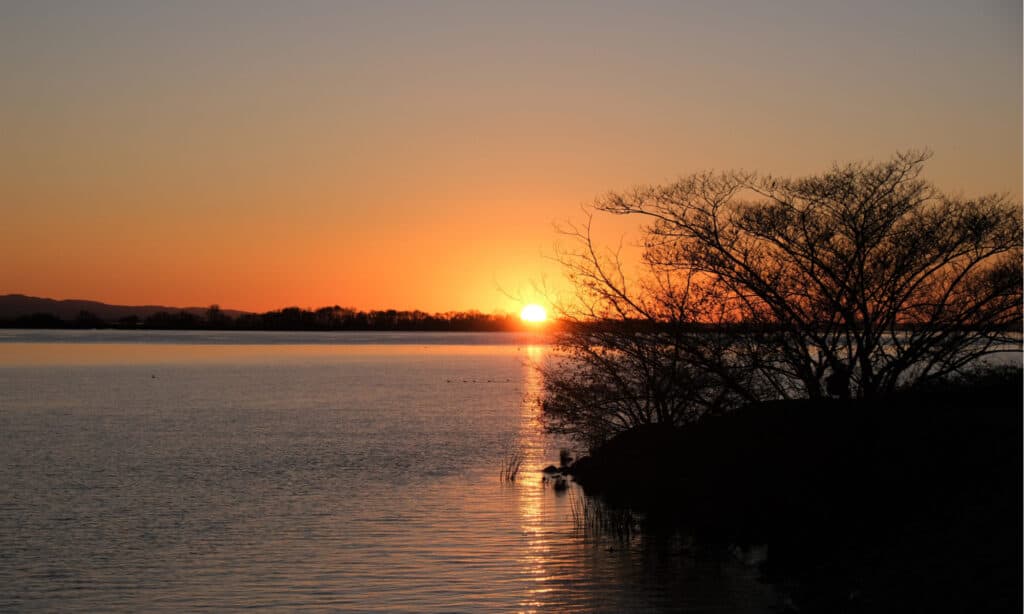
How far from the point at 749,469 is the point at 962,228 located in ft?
30.0

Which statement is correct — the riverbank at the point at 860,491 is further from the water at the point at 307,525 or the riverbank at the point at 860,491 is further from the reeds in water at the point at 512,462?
the reeds in water at the point at 512,462

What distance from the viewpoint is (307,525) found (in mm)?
25984

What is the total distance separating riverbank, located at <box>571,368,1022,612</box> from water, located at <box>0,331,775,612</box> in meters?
1.51

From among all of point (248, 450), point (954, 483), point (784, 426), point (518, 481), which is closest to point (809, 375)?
point (784, 426)

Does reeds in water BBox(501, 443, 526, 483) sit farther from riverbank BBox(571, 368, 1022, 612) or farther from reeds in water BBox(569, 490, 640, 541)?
reeds in water BBox(569, 490, 640, 541)

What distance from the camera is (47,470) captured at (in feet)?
113

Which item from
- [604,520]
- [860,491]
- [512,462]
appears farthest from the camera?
[512,462]

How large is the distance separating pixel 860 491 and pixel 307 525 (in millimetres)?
13338

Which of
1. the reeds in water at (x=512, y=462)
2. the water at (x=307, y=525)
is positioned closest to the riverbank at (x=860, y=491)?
the water at (x=307, y=525)

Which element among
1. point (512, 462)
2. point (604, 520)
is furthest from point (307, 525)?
point (512, 462)

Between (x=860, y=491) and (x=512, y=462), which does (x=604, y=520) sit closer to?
(x=860, y=491)

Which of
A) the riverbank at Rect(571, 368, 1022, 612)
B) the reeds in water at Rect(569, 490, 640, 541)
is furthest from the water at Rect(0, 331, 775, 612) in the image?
the riverbank at Rect(571, 368, 1022, 612)

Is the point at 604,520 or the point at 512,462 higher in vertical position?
the point at 604,520

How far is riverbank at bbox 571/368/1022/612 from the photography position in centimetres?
1600
